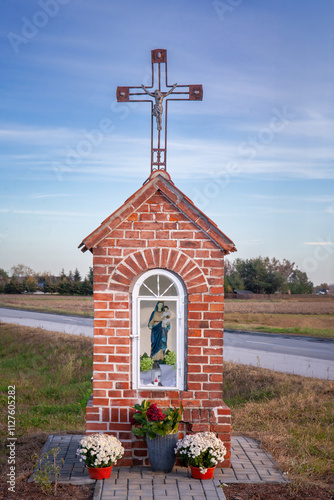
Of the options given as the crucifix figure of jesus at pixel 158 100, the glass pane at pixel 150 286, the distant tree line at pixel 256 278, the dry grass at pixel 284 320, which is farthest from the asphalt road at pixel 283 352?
the distant tree line at pixel 256 278

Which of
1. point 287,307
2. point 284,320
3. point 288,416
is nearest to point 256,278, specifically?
point 287,307

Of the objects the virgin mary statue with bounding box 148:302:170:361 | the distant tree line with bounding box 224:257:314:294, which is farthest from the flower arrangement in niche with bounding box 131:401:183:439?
the distant tree line with bounding box 224:257:314:294

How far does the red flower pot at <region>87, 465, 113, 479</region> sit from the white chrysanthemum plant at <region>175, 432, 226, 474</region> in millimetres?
846

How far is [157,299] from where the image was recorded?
6406 millimetres

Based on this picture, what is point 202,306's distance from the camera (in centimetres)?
632

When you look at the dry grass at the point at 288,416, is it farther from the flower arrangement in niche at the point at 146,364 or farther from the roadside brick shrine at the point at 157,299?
the flower arrangement in niche at the point at 146,364

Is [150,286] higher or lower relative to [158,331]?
higher

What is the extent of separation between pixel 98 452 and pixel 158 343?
1.63m

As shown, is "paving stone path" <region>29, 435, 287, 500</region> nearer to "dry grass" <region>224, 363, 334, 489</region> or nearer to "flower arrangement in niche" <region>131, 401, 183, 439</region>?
"dry grass" <region>224, 363, 334, 489</region>

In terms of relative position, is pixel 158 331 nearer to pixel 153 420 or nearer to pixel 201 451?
pixel 153 420

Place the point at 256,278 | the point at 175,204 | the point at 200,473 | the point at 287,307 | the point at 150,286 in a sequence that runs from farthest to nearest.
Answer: the point at 256,278 < the point at 287,307 < the point at 150,286 < the point at 175,204 < the point at 200,473

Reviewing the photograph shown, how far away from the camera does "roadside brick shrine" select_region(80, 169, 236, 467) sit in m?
6.29

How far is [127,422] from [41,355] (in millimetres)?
12285

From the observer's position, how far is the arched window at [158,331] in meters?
6.34
